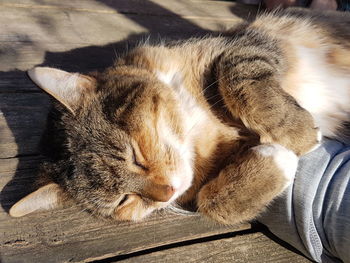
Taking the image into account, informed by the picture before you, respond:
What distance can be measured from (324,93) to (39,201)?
1.78 metres

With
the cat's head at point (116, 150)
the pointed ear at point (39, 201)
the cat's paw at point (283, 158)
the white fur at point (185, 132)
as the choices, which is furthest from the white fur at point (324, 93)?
the pointed ear at point (39, 201)

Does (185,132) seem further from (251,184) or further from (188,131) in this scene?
(251,184)

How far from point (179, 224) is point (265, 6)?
280cm

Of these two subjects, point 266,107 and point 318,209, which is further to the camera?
point 266,107

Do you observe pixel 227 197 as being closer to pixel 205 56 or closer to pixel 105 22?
pixel 205 56

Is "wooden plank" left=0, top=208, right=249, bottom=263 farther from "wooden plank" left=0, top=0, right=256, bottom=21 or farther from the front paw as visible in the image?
"wooden plank" left=0, top=0, right=256, bottom=21

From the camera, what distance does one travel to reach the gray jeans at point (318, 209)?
1652 millimetres

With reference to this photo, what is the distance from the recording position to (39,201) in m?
1.83

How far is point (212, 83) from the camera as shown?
6.86ft

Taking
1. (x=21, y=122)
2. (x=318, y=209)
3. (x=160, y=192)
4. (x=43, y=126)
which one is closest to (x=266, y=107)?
(x=318, y=209)

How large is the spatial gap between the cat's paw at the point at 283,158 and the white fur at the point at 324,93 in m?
0.39

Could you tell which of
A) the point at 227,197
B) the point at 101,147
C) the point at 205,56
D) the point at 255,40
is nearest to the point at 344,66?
the point at 255,40

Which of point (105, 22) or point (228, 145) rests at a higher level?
point (105, 22)

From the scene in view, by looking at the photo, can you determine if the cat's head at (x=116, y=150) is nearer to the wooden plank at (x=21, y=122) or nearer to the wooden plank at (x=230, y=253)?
the wooden plank at (x=230, y=253)
